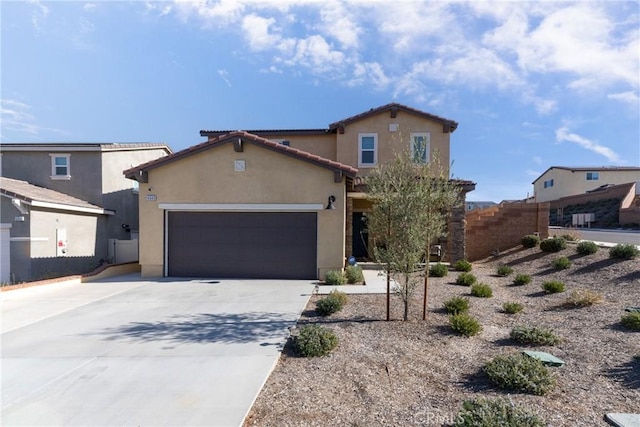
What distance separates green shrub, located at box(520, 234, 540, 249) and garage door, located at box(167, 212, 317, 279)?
10133mm

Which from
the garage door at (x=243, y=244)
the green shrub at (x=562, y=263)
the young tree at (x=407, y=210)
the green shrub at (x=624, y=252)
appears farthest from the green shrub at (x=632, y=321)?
the garage door at (x=243, y=244)

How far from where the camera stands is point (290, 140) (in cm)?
1684

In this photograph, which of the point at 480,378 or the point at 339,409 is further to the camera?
the point at 480,378

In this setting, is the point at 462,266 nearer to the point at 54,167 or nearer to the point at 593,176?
the point at 54,167

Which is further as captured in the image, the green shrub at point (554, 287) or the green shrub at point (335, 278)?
the green shrub at point (335, 278)

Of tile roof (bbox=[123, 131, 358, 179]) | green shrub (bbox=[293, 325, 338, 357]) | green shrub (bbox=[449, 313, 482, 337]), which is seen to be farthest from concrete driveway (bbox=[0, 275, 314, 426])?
tile roof (bbox=[123, 131, 358, 179])

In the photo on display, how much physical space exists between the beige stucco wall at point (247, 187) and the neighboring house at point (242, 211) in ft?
0.12

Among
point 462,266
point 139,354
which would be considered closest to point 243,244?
point 139,354

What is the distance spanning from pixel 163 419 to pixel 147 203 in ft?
32.4

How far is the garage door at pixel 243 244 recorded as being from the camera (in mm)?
11750

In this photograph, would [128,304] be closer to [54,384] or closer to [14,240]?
[54,384]

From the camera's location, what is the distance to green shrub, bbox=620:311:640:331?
6.17m

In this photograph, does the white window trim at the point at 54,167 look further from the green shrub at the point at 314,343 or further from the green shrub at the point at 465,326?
the green shrub at the point at 465,326

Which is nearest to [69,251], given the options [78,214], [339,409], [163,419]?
[78,214]
